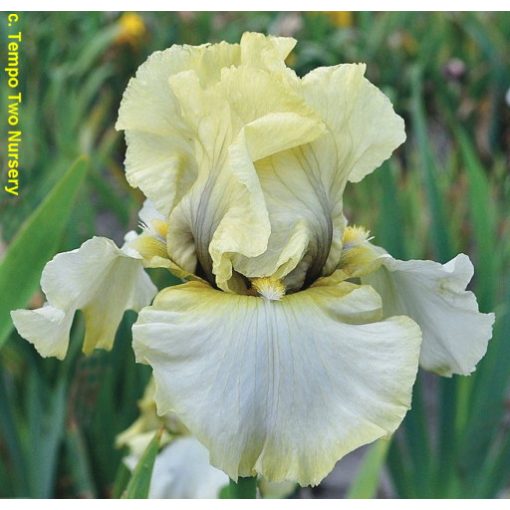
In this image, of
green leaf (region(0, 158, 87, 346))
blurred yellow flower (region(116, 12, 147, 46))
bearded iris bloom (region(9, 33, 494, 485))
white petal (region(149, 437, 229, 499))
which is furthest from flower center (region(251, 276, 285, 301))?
blurred yellow flower (region(116, 12, 147, 46))

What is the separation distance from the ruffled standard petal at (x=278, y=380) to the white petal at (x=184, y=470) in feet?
1.27

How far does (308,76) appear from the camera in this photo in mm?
538

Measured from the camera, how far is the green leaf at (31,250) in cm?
69

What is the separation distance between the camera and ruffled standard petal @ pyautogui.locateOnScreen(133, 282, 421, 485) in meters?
0.48

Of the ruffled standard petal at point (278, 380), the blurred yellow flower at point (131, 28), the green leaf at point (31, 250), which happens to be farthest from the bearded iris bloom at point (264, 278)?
the blurred yellow flower at point (131, 28)

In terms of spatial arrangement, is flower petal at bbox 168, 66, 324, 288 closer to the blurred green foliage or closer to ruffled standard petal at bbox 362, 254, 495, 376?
ruffled standard petal at bbox 362, 254, 495, 376

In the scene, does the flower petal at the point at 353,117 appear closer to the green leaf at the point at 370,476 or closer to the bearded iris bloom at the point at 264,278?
the bearded iris bloom at the point at 264,278

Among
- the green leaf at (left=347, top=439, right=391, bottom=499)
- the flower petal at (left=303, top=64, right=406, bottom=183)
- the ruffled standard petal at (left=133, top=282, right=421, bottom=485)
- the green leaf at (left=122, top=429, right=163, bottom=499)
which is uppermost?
the flower petal at (left=303, top=64, right=406, bottom=183)

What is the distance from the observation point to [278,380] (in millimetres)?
493

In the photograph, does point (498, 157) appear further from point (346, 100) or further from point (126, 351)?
point (346, 100)

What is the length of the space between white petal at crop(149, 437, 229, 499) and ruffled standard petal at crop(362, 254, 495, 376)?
1.14ft
